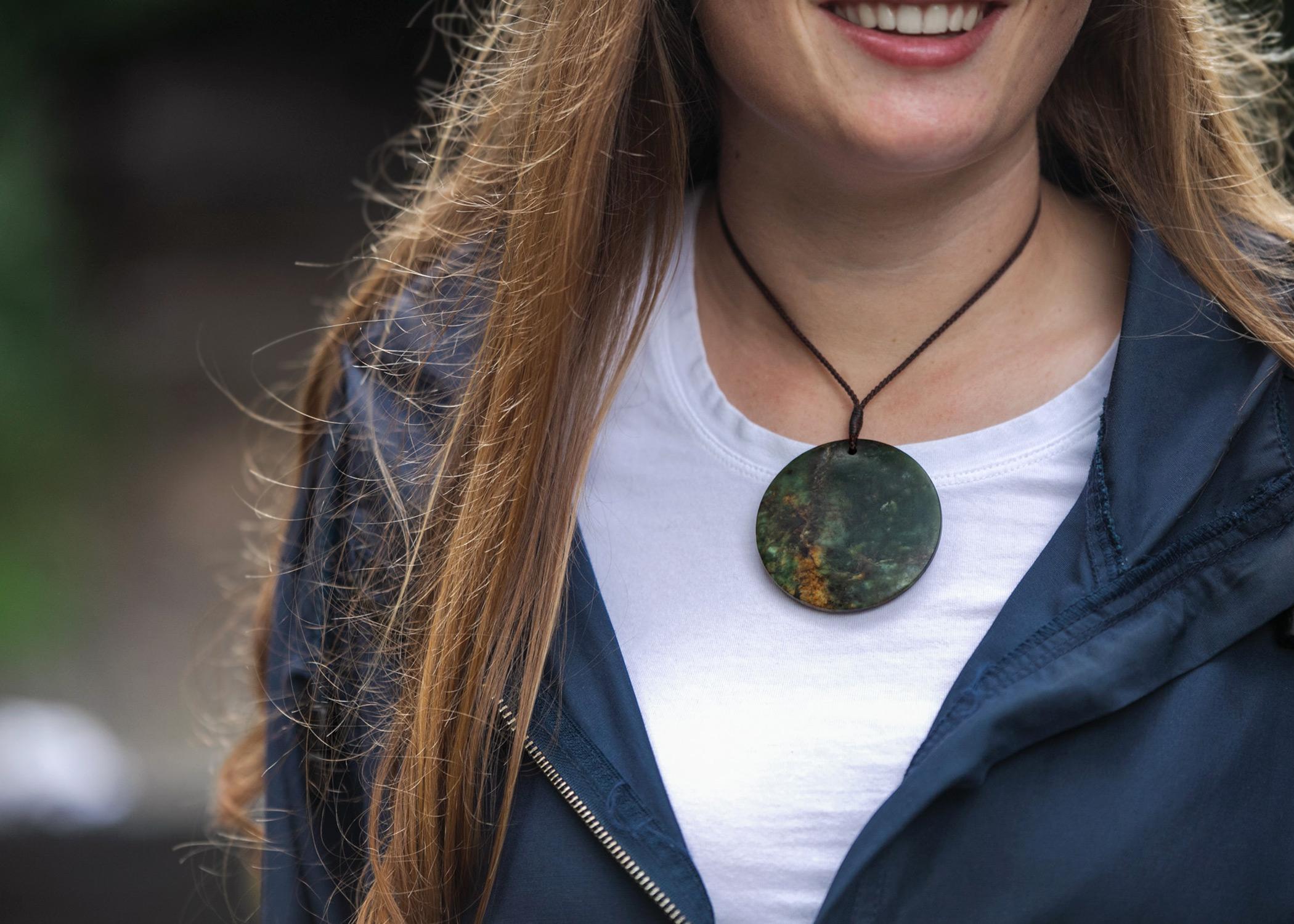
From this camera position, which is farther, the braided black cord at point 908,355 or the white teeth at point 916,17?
the braided black cord at point 908,355

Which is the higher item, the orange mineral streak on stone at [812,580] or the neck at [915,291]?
the neck at [915,291]

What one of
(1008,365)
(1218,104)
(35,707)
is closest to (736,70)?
(1008,365)

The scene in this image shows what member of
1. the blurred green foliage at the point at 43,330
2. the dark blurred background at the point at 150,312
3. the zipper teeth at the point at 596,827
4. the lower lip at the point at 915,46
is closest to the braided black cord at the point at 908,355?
the lower lip at the point at 915,46

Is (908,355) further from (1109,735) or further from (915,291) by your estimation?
(1109,735)

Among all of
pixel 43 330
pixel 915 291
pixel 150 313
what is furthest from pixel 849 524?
pixel 150 313

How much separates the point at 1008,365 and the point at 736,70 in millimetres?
411

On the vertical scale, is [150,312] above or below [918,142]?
above

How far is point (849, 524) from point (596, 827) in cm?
38

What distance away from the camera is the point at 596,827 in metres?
1.20

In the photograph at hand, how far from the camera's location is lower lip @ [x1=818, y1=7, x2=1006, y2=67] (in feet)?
4.00

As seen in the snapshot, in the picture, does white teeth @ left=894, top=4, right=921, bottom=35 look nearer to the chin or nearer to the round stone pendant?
the chin

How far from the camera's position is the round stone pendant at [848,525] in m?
1.22

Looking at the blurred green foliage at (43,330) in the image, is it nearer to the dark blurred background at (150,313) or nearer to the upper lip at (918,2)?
the dark blurred background at (150,313)

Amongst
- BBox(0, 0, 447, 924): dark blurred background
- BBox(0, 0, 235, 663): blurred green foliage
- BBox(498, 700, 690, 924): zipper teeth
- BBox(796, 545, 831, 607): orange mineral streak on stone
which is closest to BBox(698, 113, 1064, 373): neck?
BBox(796, 545, 831, 607): orange mineral streak on stone
